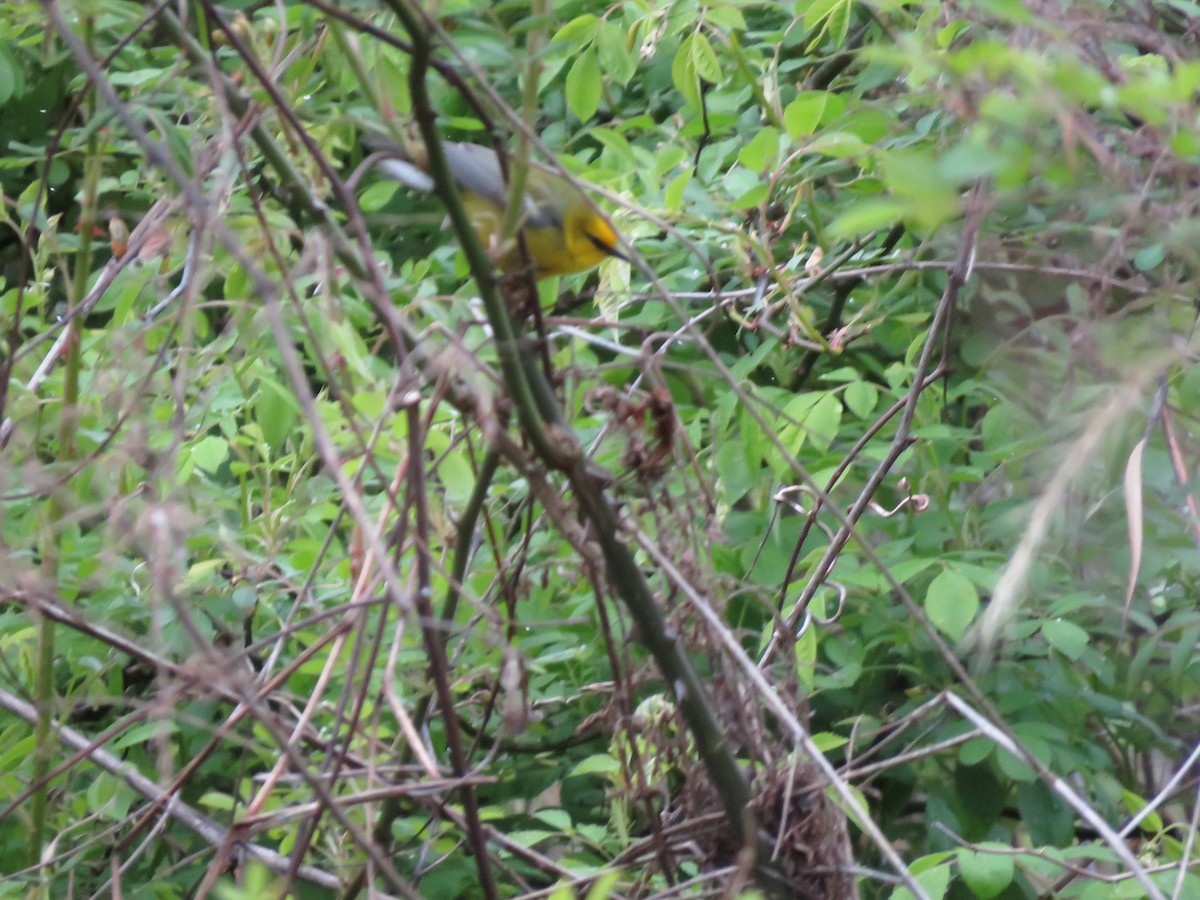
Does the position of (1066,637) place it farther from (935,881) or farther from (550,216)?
(550,216)

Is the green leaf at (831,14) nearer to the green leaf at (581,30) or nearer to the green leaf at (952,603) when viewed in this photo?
the green leaf at (581,30)

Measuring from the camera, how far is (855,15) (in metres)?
2.54

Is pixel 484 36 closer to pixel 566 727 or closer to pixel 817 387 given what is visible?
pixel 566 727

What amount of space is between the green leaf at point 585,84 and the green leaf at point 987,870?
1.08 meters

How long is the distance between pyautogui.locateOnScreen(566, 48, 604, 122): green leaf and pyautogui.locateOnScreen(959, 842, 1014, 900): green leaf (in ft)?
3.54

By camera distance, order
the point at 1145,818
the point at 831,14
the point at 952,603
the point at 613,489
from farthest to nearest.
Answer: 1. the point at 831,14
2. the point at 952,603
3. the point at 1145,818
4. the point at 613,489

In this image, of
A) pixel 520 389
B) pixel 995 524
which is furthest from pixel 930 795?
pixel 520 389

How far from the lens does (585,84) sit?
5.52 feet

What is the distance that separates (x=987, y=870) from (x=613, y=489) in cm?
54

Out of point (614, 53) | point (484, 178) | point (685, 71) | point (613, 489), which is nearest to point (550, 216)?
point (484, 178)

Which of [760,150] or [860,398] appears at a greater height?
[760,150]

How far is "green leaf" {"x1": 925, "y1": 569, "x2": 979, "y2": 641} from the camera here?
4.66 feet

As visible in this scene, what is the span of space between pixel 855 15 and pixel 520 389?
1951 mm

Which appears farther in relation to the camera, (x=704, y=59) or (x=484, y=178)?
(x=484, y=178)
